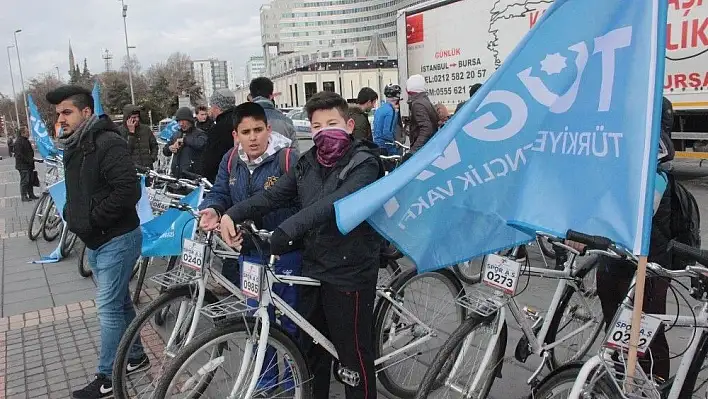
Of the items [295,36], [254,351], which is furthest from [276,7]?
[254,351]

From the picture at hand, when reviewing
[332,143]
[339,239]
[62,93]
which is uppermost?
[62,93]

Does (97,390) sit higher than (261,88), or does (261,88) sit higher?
(261,88)

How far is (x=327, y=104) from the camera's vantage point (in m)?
2.74

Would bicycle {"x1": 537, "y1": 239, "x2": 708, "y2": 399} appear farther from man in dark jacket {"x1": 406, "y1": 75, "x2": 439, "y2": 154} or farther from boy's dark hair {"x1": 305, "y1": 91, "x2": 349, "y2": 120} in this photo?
man in dark jacket {"x1": 406, "y1": 75, "x2": 439, "y2": 154}

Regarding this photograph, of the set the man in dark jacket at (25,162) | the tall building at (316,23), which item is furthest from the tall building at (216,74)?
the man in dark jacket at (25,162)

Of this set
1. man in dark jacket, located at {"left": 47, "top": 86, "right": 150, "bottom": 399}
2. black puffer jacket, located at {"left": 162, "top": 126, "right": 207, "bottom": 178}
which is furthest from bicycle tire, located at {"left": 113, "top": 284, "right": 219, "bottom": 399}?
black puffer jacket, located at {"left": 162, "top": 126, "right": 207, "bottom": 178}

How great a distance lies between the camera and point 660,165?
2.90m

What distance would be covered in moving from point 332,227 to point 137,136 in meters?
6.87

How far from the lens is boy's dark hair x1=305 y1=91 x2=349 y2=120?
2738mm

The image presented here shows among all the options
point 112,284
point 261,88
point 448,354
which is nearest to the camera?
point 448,354

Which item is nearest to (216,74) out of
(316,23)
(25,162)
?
(316,23)

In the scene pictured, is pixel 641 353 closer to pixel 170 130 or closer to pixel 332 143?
pixel 332 143

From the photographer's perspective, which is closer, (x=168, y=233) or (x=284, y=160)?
(x=284, y=160)

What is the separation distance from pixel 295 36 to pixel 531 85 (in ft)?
459
